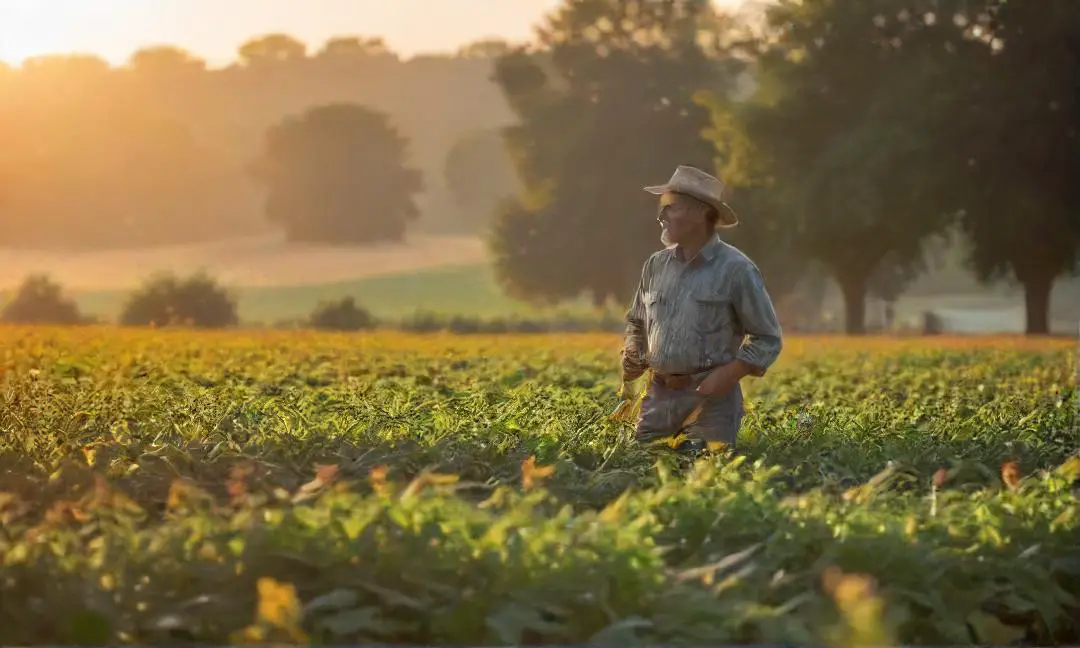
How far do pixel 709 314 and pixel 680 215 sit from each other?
22.6 inches

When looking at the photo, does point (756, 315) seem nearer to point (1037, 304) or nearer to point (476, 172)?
point (1037, 304)

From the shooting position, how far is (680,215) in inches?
326

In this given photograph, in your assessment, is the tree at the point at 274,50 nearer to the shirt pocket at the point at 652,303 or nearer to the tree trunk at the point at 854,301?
the tree trunk at the point at 854,301

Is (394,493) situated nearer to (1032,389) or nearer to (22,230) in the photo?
(1032,389)

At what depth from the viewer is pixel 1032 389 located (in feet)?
51.9

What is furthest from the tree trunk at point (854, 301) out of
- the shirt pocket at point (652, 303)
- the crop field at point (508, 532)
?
the shirt pocket at point (652, 303)

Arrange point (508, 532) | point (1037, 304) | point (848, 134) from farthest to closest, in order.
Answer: point (848, 134)
point (1037, 304)
point (508, 532)

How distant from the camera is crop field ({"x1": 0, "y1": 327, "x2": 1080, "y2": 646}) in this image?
5223 mm

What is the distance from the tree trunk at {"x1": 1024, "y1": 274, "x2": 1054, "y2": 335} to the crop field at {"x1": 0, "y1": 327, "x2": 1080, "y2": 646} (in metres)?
31.7

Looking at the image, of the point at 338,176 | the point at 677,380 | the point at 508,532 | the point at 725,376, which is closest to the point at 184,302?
the point at 677,380

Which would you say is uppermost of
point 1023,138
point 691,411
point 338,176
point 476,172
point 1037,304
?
point 476,172

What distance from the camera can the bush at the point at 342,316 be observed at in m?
41.1

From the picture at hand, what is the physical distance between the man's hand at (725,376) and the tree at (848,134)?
104 ft

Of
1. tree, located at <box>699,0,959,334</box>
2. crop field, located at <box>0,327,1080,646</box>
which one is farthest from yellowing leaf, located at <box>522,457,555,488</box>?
tree, located at <box>699,0,959,334</box>
